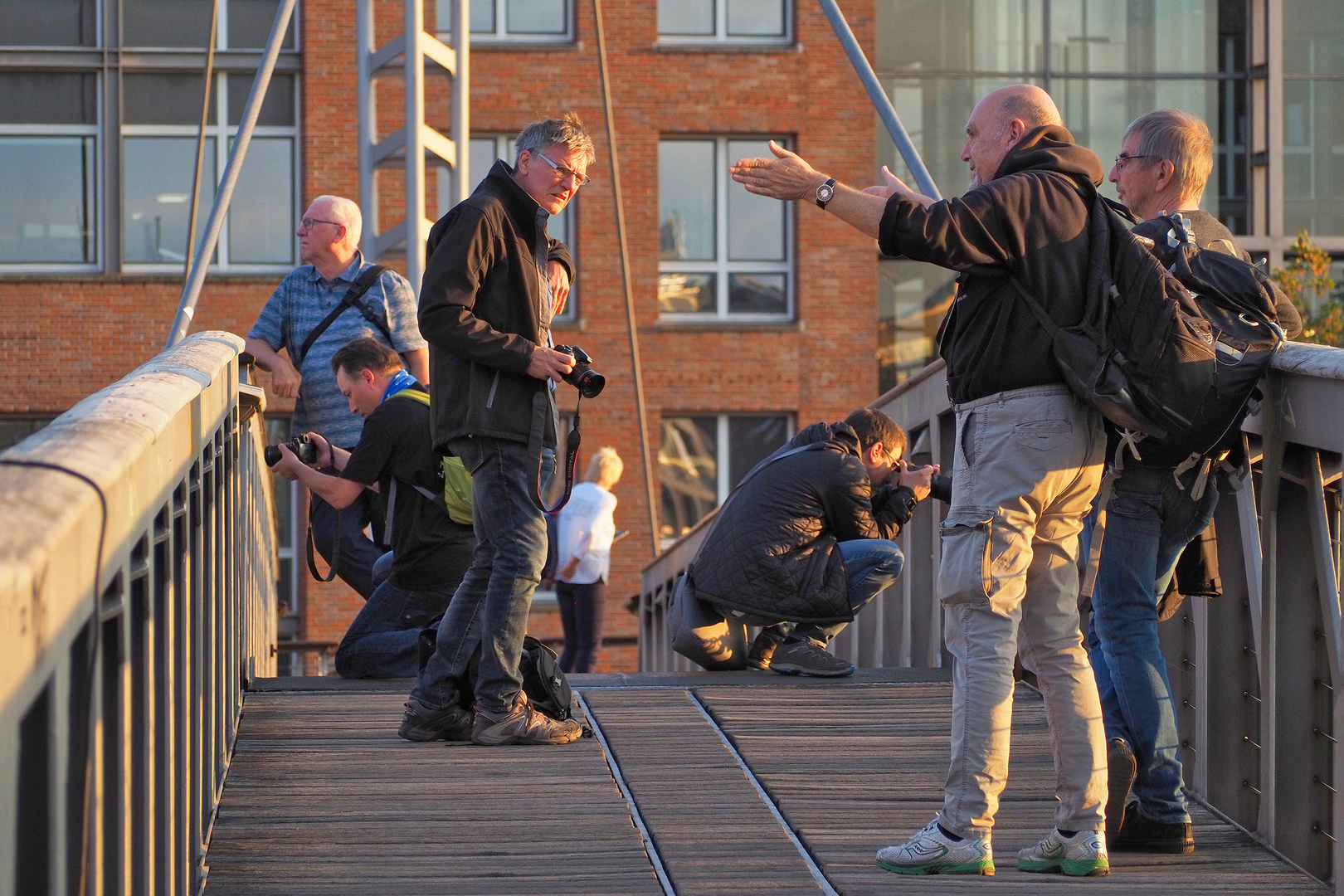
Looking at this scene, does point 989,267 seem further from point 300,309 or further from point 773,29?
point 773,29

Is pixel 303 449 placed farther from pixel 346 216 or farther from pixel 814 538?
pixel 814 538

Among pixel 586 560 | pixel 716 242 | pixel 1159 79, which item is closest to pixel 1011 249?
pixel 586 560

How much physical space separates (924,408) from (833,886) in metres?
3.33

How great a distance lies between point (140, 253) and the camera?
20.5 meters

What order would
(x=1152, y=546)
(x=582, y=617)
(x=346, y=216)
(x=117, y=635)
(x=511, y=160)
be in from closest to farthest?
(x=117, y=635)
(x=1152, y=546)
(x=346, y=216)
(x=582, y=617)
(x=511, y=160)

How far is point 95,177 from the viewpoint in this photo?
20.4m

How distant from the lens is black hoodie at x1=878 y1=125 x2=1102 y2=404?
3371 mm

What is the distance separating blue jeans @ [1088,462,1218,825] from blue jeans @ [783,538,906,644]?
103 inches

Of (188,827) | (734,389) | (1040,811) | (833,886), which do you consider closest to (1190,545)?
(1040,811)

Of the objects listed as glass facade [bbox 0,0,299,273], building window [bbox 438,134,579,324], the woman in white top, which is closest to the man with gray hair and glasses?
the woman in white top

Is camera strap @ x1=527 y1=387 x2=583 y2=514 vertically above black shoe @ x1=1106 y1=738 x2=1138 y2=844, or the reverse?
camera strap @ x1=527 y1=387 x2=583 y2=514

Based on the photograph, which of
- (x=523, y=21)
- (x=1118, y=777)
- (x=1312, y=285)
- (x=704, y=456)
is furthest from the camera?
(x=704, y=456)

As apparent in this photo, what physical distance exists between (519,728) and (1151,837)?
1823 millimetres

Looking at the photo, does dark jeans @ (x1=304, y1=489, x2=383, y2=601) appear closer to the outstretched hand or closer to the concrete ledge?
the concrete ledge
